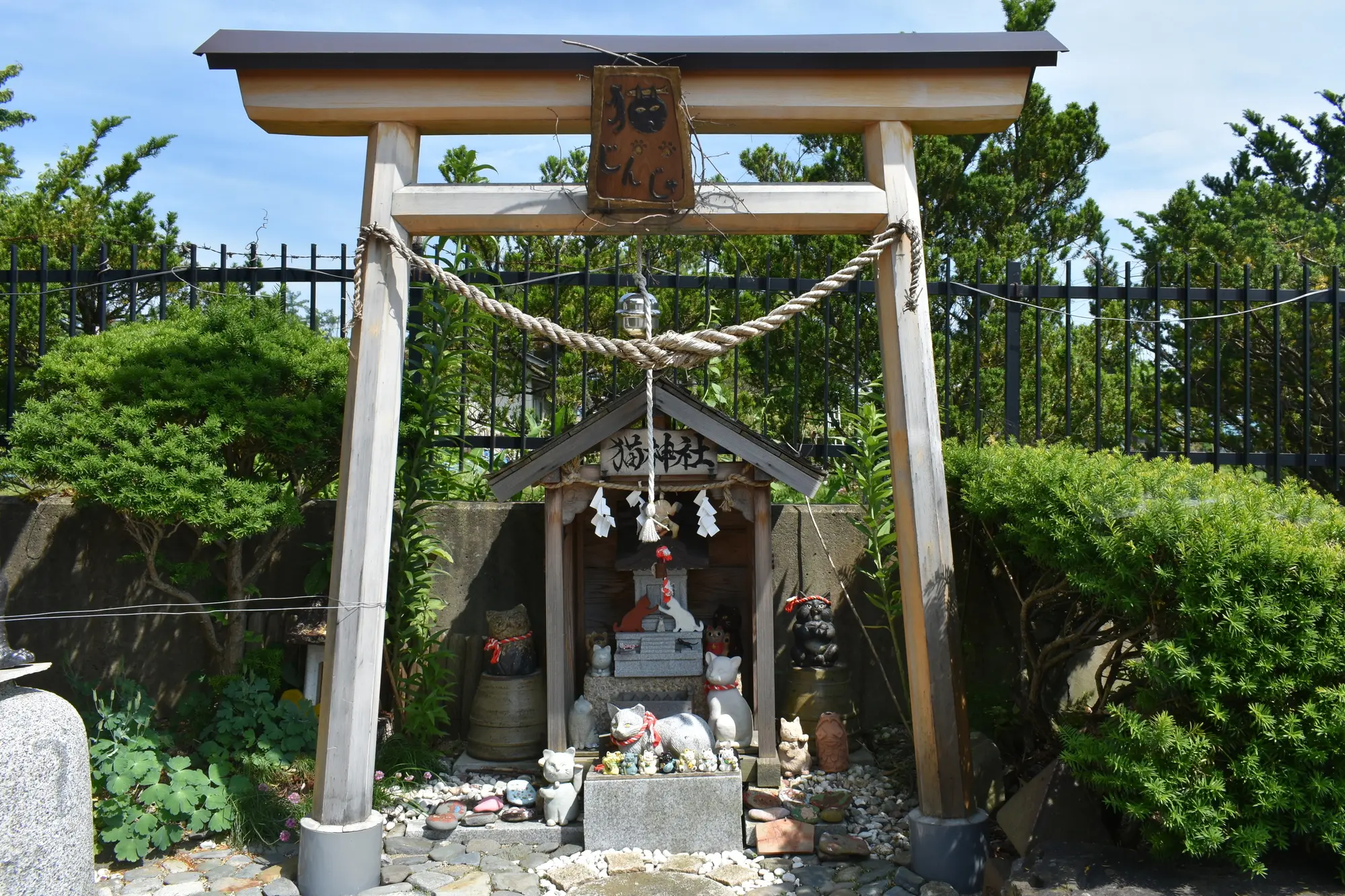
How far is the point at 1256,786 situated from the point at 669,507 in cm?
285

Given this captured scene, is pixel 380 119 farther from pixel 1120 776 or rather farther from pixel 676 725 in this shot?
pixel 1120 776

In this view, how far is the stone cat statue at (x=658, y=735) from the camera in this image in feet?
15.6

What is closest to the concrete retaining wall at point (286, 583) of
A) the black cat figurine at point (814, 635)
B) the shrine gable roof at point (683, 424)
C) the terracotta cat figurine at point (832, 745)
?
the black cat figurine at point (814, 635)

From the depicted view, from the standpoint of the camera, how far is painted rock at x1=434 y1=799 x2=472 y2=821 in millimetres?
4836

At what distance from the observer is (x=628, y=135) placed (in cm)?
439

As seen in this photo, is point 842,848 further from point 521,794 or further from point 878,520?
point 878,520

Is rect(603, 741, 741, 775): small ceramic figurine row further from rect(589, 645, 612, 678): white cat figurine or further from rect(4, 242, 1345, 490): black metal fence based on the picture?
rect(4, 242, 1345, 490): black metal fence

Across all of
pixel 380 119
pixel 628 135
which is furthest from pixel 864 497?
pixel 380 119

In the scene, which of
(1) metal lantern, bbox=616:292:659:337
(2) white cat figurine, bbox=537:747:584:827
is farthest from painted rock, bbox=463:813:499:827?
(1) metal lantern, bbox=616:292:659:337

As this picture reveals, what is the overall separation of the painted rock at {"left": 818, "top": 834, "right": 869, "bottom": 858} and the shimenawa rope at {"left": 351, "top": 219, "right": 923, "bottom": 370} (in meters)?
2.29

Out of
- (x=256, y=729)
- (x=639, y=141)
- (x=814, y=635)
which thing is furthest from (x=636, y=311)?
(x=256, y=729)

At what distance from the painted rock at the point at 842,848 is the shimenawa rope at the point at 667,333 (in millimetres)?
2293

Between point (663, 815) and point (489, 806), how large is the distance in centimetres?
93

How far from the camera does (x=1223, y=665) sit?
318 cm
